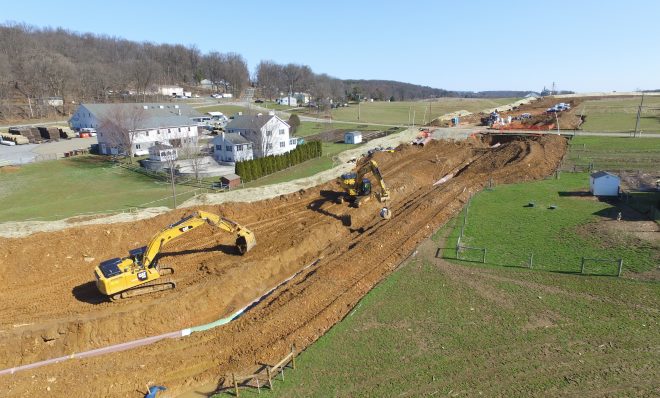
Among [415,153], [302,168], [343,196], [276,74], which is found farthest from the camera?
[276,74]

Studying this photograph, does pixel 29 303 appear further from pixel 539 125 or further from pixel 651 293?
pixel 539 125

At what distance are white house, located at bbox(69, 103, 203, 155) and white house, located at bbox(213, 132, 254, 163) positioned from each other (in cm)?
387

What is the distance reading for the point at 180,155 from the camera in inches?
1977

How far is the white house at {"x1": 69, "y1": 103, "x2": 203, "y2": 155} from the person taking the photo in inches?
2083

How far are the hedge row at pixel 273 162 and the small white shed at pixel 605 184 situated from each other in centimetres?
3120

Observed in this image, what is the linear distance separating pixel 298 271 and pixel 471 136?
45300mm

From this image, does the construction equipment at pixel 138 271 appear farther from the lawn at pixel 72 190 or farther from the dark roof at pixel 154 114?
the dark roof at pixel 154 114

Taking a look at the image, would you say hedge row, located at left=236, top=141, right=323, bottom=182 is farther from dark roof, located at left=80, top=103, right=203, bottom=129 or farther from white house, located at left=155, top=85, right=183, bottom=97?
white house, located at left=155, top=85, right=183, bottom=97

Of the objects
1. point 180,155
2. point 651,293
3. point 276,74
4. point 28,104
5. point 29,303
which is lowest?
point 29,303

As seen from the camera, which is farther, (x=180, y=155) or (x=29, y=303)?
(x=180, y=155)

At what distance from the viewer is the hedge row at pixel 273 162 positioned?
42.0m

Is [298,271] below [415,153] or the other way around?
below

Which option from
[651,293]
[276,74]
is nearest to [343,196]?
[651,293]

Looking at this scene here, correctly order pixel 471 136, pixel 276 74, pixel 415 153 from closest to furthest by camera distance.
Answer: pixel 415 153 < pixel 471 136 < pixel 276 74
